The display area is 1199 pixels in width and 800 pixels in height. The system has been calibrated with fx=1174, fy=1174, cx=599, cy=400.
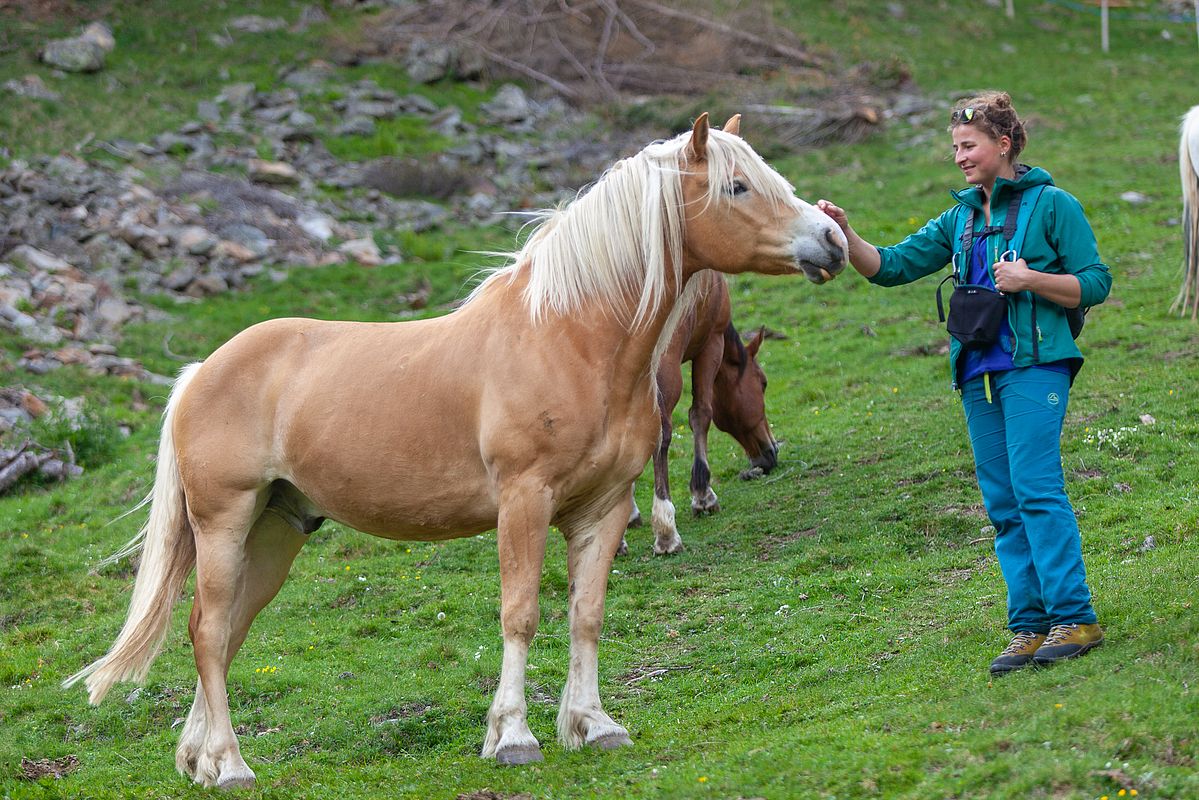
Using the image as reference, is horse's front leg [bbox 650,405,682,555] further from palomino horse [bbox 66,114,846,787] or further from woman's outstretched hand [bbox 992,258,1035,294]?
woman's outstretched hand [bbox 992,258,1035,294]

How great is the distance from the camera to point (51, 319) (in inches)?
555

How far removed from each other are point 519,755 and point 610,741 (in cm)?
40

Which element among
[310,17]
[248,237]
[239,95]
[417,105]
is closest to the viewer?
[248,237]

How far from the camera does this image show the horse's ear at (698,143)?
15.5 ft

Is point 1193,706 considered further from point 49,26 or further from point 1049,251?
point 49,26

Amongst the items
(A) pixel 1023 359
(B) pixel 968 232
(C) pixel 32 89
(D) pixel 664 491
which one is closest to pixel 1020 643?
(A) pixel 1023 359

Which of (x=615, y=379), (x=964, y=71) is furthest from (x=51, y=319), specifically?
(x=964, y=71)

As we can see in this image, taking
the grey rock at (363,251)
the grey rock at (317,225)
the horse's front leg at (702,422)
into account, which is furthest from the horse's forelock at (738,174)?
the grey rock at (317,225)

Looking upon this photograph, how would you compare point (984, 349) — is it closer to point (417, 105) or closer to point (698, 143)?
point (698, 143)

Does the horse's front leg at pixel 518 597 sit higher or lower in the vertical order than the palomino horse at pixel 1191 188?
lower

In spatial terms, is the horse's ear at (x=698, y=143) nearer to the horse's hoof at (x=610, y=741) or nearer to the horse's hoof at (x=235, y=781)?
the horse's hoof at (x=610, y=741)

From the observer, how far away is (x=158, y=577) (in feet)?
18.5

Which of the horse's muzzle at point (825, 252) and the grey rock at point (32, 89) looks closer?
the horse's muzzle at point (825, 252)

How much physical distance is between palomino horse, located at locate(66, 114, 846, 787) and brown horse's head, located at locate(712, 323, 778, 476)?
4.71 m
